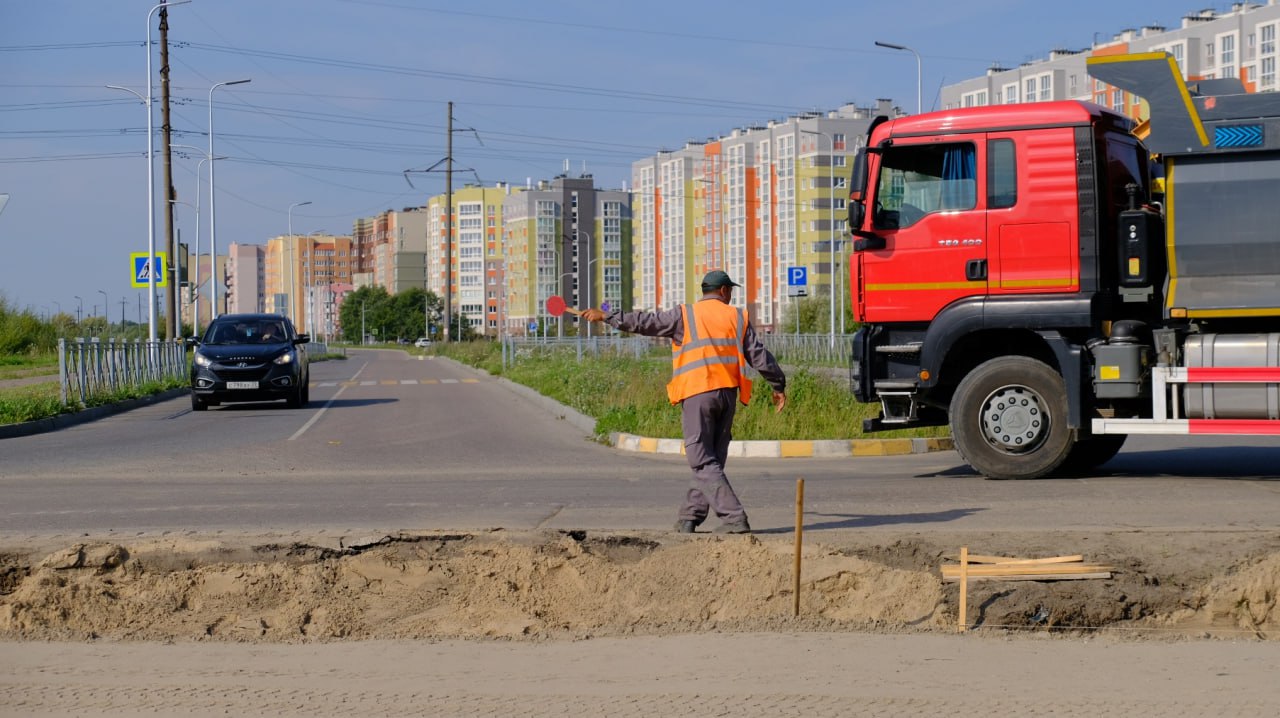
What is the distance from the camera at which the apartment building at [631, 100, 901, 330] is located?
4729 inches

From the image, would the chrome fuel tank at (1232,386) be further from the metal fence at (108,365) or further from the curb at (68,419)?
the metal fence at (108,365)

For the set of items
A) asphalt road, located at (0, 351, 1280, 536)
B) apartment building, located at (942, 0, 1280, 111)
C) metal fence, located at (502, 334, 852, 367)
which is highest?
apartment building, located at (942, 0, 1280, 111)

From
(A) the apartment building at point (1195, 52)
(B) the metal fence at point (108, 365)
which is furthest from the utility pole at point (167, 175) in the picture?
(A) the apartment building at point (1195, 52)

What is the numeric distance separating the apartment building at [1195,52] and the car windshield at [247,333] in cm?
5595

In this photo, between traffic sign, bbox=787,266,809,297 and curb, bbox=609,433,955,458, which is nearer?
curb, bbox=609,433,955,458

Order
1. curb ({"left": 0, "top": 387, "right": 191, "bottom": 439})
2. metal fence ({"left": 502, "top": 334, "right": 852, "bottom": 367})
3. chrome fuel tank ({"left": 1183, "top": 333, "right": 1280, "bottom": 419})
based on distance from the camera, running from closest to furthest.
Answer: chrome fuel tank ({"left": 1183, "top": 333, "right": 1280, "bottom": 419}) < curb ({"left": 0, "top": 387, "right": 191, "bottom": 439}) < metal fence ({"left": 502, "top": 334, "right": 852, "bottom": 367})

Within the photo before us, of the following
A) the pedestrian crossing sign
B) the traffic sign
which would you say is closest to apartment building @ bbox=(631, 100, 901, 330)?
the traffic sign

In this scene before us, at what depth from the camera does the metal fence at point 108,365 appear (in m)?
26.1

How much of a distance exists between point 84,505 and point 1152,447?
11852 mm

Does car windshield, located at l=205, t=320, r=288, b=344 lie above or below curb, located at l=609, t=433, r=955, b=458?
above

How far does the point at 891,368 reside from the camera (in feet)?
41.8

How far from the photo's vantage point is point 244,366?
26.4 meters

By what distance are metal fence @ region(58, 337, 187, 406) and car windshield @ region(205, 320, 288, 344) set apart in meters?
2.48

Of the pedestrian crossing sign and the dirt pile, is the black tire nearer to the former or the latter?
the dirt pile
